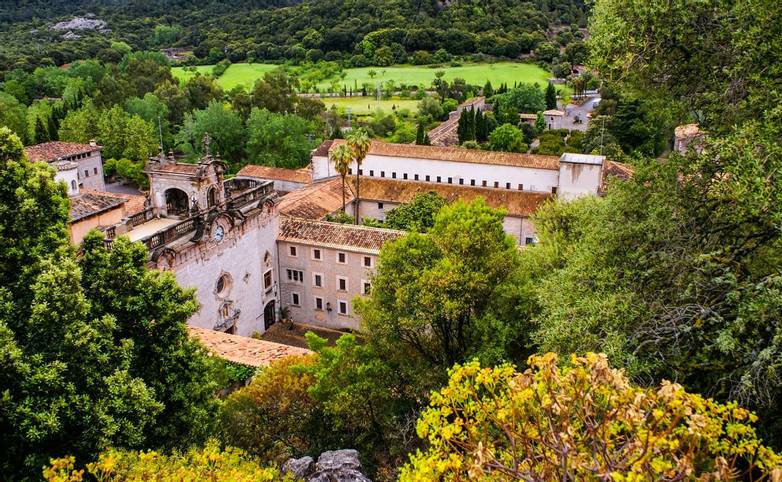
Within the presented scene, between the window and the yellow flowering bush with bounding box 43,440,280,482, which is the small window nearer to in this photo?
the window

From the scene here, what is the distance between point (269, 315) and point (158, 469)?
1026 inches

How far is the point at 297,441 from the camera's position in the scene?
21453 mm

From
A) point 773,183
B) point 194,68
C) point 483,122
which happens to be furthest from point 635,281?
point 194,68

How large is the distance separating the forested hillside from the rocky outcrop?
123 meters

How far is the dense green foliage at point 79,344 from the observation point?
14078 mm

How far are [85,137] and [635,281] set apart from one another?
69.7 metres

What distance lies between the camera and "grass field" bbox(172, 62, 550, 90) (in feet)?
399

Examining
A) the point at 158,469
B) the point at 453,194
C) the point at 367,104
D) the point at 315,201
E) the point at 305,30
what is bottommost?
the point at 453,194

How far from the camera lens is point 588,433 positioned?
10.2 m

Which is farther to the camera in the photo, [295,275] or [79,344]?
[295,275]

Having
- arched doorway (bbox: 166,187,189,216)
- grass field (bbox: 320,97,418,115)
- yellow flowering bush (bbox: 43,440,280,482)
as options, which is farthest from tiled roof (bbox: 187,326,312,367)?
grass field (bbox: 320,97,418,115)

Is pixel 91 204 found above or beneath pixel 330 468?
above

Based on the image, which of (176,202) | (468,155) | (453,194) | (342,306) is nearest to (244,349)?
(176,202)

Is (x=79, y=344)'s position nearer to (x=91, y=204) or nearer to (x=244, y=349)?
(x=244, y=349)
